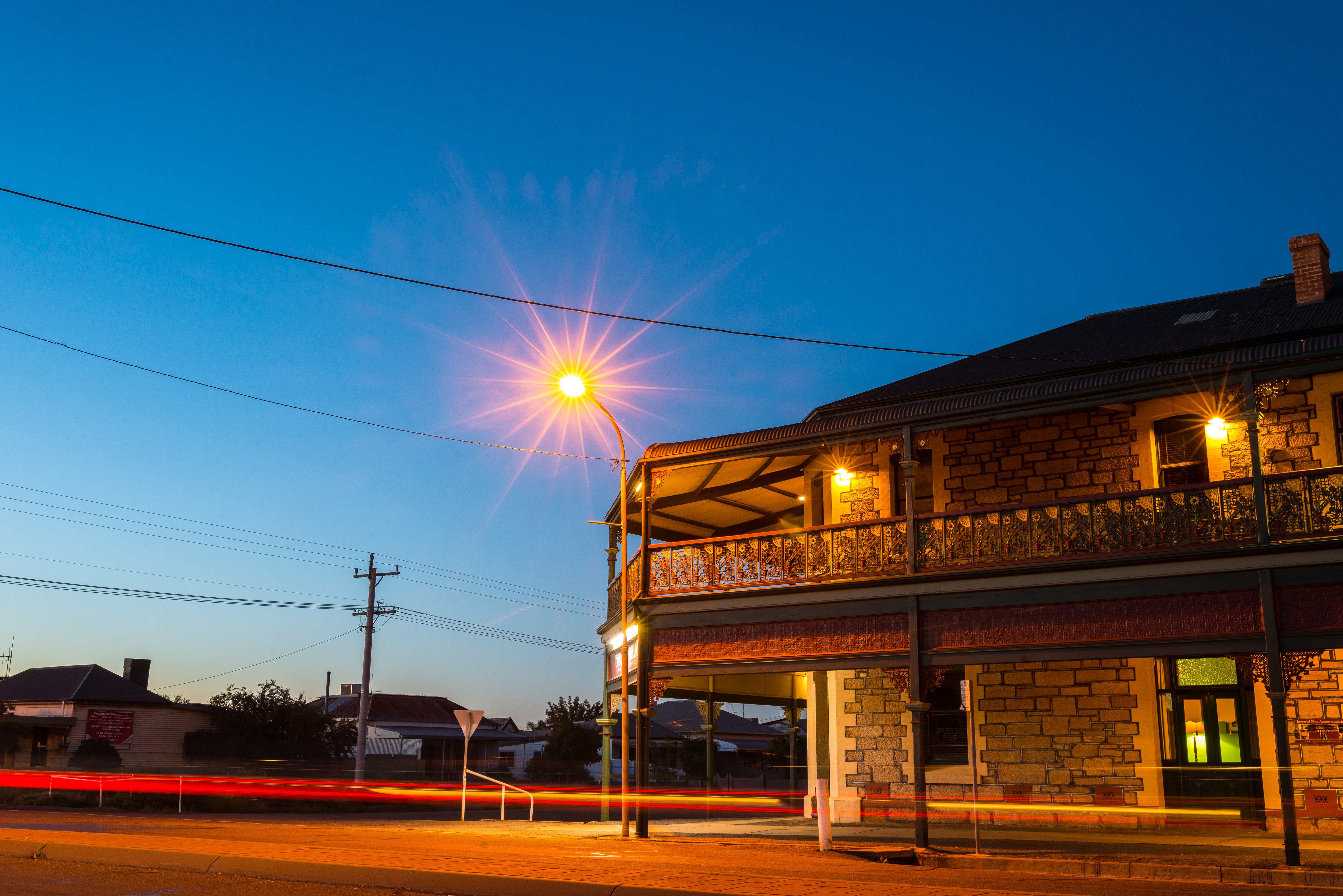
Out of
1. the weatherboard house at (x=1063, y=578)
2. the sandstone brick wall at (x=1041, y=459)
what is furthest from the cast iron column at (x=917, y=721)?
the sandstone brick wall at (x=1041, y=459)

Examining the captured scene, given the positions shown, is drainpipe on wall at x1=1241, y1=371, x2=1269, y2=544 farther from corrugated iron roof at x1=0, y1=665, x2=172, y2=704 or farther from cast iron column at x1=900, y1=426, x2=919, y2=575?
corrugated iron roof at x1=0, y1=665, x2=172, y2=704

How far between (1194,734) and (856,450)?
6667 millimetres

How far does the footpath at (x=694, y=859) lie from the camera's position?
339 inches

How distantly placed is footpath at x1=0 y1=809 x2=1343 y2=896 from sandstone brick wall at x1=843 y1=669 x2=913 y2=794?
43.1 inches

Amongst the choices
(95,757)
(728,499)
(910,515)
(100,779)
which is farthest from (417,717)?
(910,515)

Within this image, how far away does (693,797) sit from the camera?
78.2 feet

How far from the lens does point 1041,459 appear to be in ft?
55.5

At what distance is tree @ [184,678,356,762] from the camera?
147ft

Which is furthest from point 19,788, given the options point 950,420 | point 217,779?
point 950,420

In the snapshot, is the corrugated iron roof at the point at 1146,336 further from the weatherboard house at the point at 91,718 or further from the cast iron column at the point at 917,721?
the weatherboard house at the point at 91,718

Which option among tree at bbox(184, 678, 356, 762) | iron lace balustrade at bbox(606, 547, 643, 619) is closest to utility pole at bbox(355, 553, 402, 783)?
tree at bbox(184, 678, 356, 762)

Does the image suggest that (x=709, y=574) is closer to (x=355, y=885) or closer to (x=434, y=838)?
(x=434, y=838)

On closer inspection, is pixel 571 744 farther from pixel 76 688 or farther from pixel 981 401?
pixel 981 401

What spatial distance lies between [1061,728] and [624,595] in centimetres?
722
